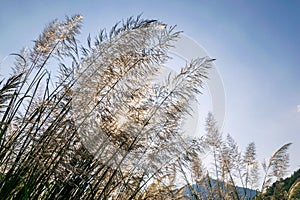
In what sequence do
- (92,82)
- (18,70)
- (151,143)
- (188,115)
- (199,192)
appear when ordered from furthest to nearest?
(199,192) → (18,70) → (188,115) → (151,143) → (92,82)

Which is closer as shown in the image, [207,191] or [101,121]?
[101,121]

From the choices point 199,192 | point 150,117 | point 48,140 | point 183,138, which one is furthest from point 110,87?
point 199,192

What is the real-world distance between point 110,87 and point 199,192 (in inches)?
97.6

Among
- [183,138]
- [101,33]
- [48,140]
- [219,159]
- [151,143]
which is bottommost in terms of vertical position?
[48,140]

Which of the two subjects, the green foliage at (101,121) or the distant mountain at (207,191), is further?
the distant mountain at (207,191)

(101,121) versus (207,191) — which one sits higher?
(207,191)

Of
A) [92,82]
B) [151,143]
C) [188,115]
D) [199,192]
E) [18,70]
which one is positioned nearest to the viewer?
[92,82]

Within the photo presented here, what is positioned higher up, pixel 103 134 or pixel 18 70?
pixel 18 70

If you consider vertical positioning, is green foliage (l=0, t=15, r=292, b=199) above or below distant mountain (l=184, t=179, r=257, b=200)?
below

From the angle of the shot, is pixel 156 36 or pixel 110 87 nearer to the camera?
pixel 110 87

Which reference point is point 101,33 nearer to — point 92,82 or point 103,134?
point 92,82

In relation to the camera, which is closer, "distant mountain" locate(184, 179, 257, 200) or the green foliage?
the green foliage

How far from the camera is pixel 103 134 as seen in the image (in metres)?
2.05

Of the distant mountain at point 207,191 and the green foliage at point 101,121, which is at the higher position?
the distant mountain at point 207,191
